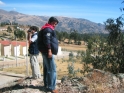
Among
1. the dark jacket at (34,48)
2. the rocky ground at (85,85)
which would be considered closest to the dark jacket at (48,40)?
the rocky ground at (85,85)

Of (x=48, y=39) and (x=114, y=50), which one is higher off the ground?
(x=48, y=39)

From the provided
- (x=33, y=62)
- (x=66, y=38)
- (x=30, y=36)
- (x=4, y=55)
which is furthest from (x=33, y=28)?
(x=66, y=38)

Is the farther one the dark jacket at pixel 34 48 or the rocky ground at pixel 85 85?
the dark jacket at pixel 34 48

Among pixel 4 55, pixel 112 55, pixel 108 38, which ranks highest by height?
pixel 108 38

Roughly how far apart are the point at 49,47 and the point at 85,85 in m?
1.51

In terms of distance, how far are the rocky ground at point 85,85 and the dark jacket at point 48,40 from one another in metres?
1.01

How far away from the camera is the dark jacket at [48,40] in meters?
5.27

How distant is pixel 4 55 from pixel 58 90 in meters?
58.1

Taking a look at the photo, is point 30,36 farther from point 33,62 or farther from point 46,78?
point 46,78

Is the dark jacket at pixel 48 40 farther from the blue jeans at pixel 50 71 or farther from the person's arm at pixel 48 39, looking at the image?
the blue jeans at pixel 50 71

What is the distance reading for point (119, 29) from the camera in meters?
15.5

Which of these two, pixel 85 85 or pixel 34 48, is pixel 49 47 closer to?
pixel 85 85

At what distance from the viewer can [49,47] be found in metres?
5.30

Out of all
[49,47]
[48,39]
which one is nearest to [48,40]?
[48,39]
